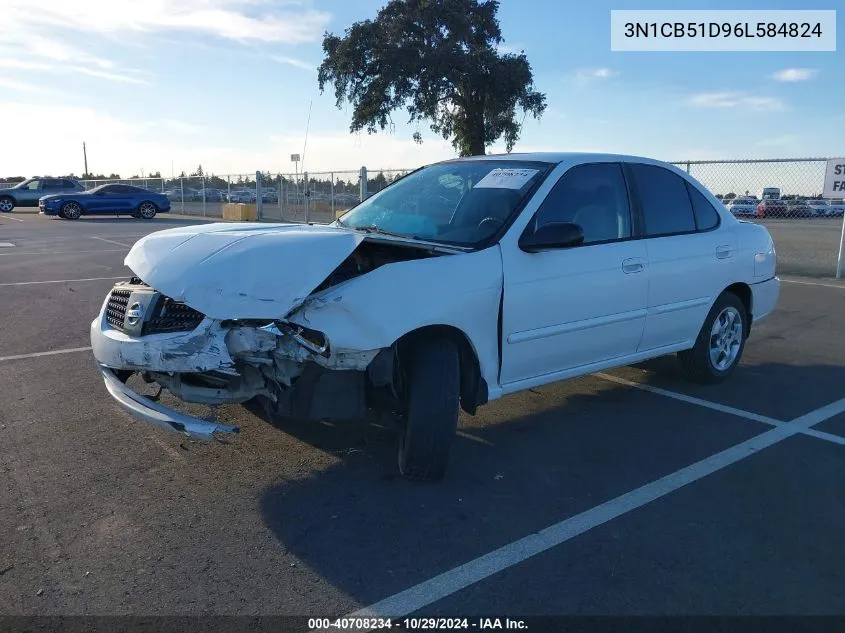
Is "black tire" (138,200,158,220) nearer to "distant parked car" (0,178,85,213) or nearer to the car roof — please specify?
"distant parked car" (0,178,85,213)

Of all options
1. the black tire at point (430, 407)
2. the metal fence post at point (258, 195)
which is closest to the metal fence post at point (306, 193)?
the metal fence post at point (258, 195)

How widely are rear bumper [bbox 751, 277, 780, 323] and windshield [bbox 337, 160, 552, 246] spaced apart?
2.46m

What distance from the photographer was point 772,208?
17.2m

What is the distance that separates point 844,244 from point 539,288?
10217 mm

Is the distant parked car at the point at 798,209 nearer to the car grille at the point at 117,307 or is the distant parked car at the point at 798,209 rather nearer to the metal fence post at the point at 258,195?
the car grille at the point at 117,307

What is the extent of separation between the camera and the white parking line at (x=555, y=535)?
8.98 ft

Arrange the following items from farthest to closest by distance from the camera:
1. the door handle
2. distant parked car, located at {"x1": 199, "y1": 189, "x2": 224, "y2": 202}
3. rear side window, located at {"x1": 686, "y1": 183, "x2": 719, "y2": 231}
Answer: distant parked car, located at {"x1": 199, "y1": 189, "x2": 224, "y2": 202}, rear side window, located at {"x1": 686, "y1": 183, "x2": 719, "y2": 231}, the door handle

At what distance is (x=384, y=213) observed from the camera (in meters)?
4.98

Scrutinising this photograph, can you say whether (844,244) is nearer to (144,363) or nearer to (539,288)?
(539,288)

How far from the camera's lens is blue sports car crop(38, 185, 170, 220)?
28.0 m

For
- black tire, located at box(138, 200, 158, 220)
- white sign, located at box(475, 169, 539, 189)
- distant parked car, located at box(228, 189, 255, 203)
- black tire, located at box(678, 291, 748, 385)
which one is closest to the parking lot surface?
black tire, located at box(678, 291, 748, 385)

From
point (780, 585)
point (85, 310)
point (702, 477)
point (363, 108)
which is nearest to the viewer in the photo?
point (780, 585)

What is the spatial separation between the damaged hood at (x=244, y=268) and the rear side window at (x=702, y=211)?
284 centimetres

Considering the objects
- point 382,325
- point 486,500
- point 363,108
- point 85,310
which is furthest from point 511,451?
point 363,108
